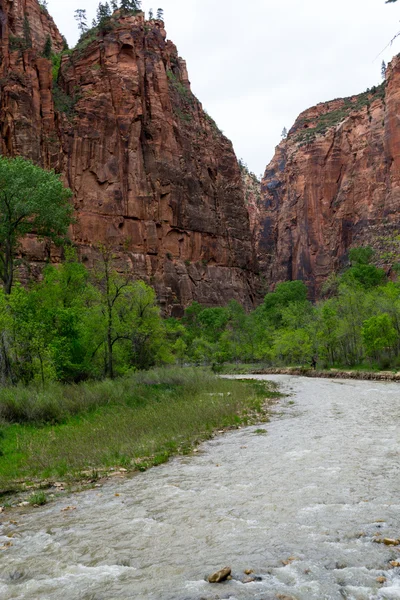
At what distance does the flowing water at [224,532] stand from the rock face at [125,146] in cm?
6858

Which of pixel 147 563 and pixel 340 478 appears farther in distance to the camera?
pixel 340 478

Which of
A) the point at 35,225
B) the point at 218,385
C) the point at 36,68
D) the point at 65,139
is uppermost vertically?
the point at 36,68

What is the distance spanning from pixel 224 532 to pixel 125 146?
301ft

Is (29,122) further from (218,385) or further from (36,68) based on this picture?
(218,385)

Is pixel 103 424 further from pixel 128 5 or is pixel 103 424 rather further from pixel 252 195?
pixel 252 195

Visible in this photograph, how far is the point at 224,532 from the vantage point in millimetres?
6707

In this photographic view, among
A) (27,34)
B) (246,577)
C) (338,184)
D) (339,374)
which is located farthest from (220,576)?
(338,184)

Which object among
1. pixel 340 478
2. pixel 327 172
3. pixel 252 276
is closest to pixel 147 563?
pixel 340 478

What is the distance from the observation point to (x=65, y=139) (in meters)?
85.6

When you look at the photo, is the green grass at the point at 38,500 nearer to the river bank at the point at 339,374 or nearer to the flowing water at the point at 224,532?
the flowing water at the point at 224,532

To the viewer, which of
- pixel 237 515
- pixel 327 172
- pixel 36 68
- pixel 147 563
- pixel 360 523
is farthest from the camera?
pixel 327 172

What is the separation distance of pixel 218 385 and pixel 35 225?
15974 millimetres

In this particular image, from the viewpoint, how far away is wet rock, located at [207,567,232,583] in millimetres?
5108

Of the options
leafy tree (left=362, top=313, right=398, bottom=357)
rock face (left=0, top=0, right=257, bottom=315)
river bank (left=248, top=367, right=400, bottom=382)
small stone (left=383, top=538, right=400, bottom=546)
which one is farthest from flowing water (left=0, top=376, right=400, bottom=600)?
rock face (left=0, top=0, right=257, bottom=315)
